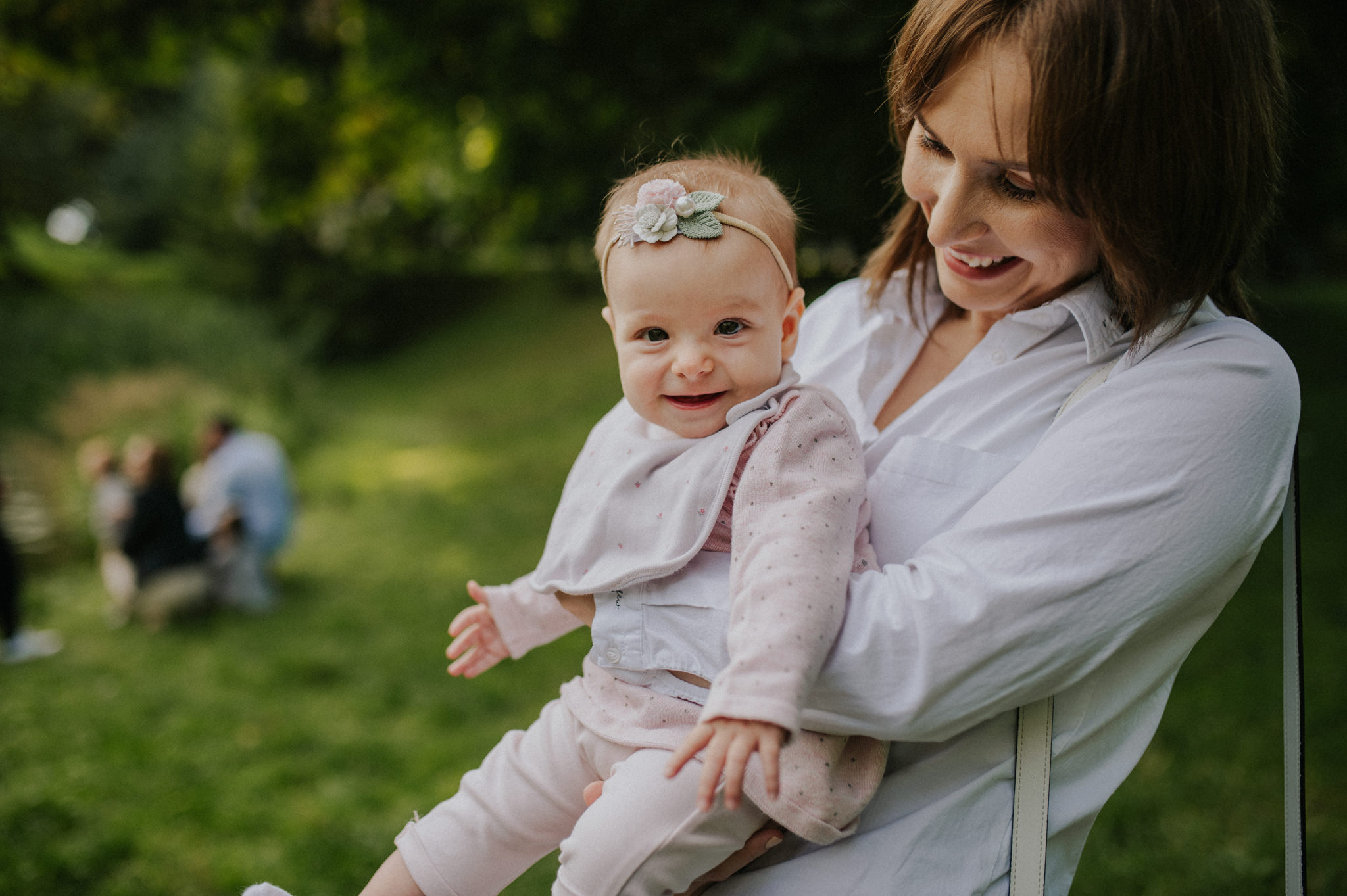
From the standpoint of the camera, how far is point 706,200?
54.2 inches

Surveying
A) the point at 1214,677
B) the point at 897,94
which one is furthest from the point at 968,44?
the point at 1214,677

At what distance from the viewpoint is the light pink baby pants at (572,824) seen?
48.4 inches

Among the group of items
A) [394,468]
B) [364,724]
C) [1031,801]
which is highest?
→ [394,468]

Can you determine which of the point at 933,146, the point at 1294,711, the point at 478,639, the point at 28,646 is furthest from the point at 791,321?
the point at 28,646

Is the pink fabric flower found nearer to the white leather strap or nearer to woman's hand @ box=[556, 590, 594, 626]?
woman's hand @ box=[556, 590, 594, 626]

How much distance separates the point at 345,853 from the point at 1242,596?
16.3 feet

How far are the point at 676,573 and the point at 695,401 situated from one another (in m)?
0.25

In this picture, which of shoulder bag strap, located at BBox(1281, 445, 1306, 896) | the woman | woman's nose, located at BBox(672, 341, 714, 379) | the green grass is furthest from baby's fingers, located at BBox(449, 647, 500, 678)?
shoulder bag strap, located at BBox(1281, 445, 1306, 896)

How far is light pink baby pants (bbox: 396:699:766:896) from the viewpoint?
123 centimetres

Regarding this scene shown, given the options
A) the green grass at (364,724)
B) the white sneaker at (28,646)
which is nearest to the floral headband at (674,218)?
the green grass at (364,724)

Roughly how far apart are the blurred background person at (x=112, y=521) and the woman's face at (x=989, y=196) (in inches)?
295

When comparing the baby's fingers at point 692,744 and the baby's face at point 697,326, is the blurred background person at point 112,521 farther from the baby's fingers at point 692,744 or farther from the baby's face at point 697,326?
the baby's fingers at point 692,744

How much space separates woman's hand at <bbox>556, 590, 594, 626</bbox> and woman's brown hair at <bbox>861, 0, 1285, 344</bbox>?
838 millimetres

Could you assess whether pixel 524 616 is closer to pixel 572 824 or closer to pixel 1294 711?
pixel 572 824
